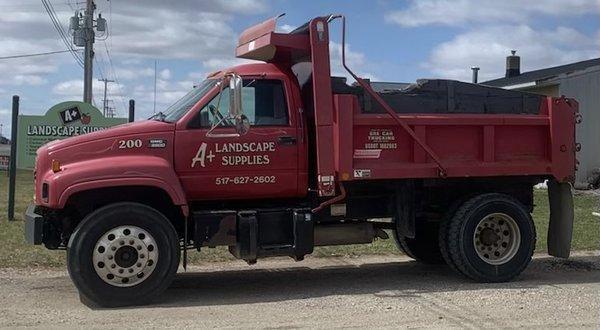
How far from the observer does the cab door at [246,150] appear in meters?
7.80

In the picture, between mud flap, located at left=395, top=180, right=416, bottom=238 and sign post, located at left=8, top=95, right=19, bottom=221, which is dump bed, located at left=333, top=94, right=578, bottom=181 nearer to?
mud flap, located at left=395, top=180, right=416, bottom=238

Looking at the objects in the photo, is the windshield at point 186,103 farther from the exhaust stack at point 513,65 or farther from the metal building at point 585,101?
the exhaust stack at point 513,65

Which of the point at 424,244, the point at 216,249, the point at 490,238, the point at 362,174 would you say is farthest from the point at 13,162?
the point at 490,238

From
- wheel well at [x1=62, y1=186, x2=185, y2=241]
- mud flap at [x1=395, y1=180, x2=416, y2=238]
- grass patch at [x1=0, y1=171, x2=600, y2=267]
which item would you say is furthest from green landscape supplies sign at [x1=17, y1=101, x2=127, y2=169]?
mud flap at [x1=395, y1=180, x2=416, y2=238]


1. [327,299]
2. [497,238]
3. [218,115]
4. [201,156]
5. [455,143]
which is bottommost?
[327,299]

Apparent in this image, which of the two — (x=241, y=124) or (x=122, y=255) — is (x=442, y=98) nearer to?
(x=241, y=124)

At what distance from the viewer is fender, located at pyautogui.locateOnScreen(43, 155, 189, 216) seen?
7.22 m

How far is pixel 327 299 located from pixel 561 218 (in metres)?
3.57

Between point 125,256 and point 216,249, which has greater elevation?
point 125,256

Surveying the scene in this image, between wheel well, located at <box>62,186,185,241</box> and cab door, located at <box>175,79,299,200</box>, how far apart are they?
328 millimetres

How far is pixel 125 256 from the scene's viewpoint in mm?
7391

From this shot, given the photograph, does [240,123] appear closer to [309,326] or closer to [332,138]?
[332,138]

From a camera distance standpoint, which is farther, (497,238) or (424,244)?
(424,244)

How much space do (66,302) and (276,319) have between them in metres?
2.35
